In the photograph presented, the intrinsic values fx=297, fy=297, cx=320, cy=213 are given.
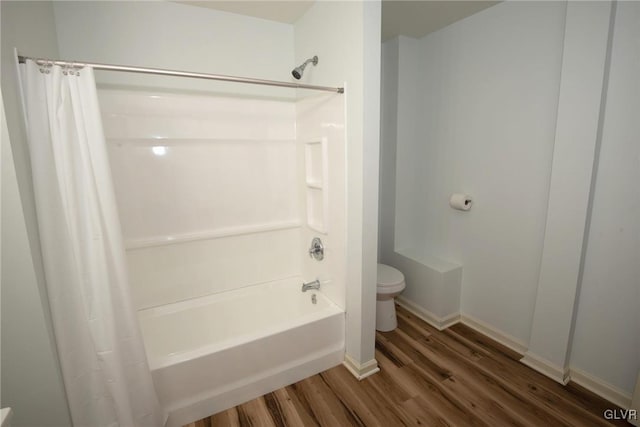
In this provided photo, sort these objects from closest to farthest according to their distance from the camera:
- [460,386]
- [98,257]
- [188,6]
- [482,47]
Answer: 1. [98,257]
2. [460,386]
3. [188,6]
4. [482,47]

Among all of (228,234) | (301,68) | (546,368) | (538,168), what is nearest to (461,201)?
(538,168)

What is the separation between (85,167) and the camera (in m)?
1.24

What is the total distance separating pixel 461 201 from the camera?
7.57 ft

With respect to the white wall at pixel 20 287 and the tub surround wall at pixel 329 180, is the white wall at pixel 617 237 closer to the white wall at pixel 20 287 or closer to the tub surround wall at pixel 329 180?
the tub surround wall at pixel 329 180

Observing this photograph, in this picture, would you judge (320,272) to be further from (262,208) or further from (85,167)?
(85,167)

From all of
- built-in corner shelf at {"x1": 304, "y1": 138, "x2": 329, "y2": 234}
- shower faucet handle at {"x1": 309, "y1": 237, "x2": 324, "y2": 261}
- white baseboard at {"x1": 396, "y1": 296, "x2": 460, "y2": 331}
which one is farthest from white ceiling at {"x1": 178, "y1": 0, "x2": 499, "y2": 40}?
white baseboard at {"x1": 396, "y1": 296, "x2": 460, "y2": 331}

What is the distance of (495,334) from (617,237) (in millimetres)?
1076

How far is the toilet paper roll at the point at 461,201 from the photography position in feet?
7.55

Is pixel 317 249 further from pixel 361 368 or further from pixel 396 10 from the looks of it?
pixel 396 10

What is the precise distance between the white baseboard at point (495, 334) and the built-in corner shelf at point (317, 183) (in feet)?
4.82

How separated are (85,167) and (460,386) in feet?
7.53

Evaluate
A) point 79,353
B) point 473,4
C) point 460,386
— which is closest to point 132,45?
point 79,353

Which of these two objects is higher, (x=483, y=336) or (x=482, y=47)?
(x=482, y=47)

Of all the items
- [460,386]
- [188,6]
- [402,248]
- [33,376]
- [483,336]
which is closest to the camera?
[33,376]
